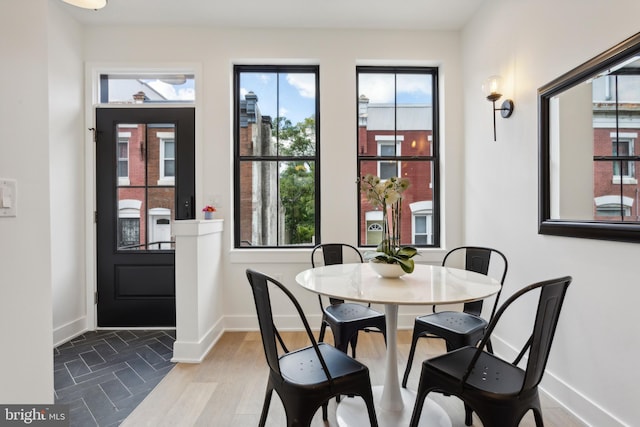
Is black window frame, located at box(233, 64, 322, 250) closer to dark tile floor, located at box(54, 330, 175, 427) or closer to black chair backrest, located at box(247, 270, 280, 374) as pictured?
dark tile floor, located at box(54, 330, 175, 427)

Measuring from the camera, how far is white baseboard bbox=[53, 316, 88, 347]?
278cm

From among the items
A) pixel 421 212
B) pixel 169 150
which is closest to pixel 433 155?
pixel 421 212

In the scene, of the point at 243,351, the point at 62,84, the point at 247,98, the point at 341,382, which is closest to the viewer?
the point at 341,382

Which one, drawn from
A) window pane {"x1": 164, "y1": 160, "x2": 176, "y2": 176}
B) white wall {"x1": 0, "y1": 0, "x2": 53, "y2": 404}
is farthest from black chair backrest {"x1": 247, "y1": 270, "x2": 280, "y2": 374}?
window pane {"x1": 164, "y1": 160, "x2": 176, "y2": 176}

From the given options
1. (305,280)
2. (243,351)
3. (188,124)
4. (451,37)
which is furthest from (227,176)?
(451,37)

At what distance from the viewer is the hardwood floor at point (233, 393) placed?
5.81 feet

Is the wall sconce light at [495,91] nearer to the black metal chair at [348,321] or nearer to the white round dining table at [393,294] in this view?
the white round dining table at [393,294]

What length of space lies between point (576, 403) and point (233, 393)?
2.09m

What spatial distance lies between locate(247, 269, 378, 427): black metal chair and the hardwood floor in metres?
0.60

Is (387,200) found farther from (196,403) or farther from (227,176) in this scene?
(227,176)

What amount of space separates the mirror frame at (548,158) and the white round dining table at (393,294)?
0.60 meters

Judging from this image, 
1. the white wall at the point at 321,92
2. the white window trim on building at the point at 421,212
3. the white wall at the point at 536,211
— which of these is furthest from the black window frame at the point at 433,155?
the white wall at the point at 536,211

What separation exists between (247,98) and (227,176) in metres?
0.92

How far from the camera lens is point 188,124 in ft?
10.2
